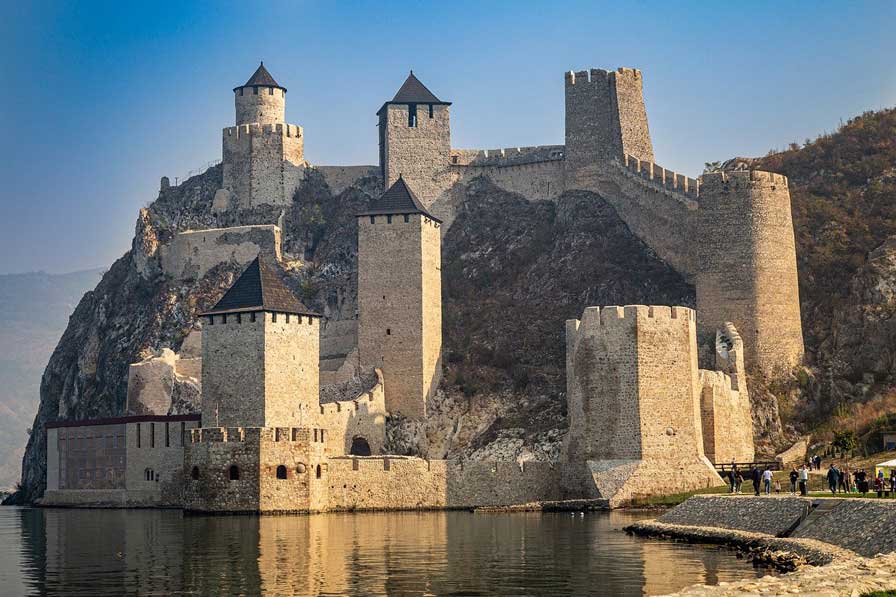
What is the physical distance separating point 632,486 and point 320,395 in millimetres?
14835

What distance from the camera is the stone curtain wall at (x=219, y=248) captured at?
6406cm

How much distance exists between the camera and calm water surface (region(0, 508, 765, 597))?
26.0 m

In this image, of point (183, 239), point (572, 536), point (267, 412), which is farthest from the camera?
point (183, 239)

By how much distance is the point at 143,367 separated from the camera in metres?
57.1

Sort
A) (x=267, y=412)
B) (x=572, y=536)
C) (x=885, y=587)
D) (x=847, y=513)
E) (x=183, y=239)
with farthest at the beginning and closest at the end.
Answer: (x=183, y=239) → (x=267, y=412) → (x=572, y=536) → (x=847, y=513) → (x=885, y=587)

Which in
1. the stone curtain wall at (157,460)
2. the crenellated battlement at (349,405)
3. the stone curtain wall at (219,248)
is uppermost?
the stone curtain wall at (219,248)

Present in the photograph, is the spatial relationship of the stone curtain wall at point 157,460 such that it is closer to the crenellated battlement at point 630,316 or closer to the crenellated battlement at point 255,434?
the crenellated battlement at point 255,434

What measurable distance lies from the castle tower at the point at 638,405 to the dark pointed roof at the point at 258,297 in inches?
374

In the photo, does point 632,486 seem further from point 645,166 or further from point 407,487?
point 645,166

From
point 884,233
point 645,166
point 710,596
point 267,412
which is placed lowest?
point 710,596

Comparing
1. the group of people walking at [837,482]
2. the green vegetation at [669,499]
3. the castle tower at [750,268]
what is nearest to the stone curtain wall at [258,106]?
the castle tower at [750,268]

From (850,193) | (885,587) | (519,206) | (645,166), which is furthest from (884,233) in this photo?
(885,587)

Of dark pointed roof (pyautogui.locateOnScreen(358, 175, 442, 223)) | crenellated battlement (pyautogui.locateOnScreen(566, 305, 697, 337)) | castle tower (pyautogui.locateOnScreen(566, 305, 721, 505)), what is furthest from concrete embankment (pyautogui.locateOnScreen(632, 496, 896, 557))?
dark pointed roof (pyautogui.locateOnScreen(358, 175, 442, 223))

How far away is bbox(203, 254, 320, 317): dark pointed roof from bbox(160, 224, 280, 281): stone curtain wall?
15174mm
